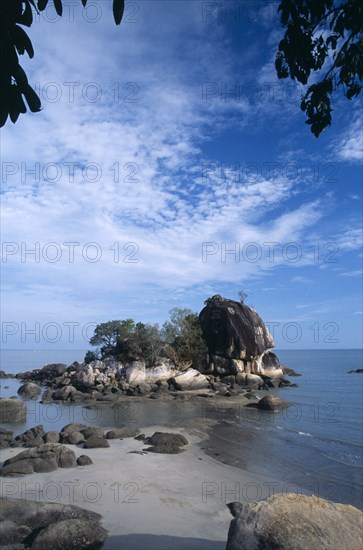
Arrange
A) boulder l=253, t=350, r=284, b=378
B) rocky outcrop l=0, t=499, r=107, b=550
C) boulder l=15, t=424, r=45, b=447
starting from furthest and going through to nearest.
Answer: boulder l=253, t=350, r=284, b=378
boulder l=15, t=424, r=45, b=447
rocky outcrop l=0, t=499, r=107, b=550

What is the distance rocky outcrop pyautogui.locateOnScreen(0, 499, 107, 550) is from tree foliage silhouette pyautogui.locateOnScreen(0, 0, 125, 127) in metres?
6.59

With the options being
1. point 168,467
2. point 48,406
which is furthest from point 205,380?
point 168,467

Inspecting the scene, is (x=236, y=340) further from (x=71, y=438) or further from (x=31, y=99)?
(x=31, y=99)

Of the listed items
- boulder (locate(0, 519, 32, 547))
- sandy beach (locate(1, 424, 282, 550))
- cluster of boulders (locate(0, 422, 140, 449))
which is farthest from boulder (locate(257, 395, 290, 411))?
boulder (locate(0, 519, 32, 547))

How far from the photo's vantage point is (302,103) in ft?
15.3

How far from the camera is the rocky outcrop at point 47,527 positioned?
671 centimetres

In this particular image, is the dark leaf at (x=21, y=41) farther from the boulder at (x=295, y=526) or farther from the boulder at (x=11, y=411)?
the boulder at (x=11, y=411)

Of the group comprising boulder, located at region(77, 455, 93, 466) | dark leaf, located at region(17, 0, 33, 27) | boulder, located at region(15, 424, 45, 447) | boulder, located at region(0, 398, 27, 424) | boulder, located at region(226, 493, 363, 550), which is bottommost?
boulder, located at region(0, 398, 27, 424)

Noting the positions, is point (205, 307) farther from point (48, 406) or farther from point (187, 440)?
point (187, 440)

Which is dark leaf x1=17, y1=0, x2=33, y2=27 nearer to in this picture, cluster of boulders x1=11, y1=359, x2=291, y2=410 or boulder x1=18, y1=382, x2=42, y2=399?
cluster of boulders x1=11, y1=359, x2=291, y2=410

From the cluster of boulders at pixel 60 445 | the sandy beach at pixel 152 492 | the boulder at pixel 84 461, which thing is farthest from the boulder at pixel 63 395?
the boulder at pixel 84 461

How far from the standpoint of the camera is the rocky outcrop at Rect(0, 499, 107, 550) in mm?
6715

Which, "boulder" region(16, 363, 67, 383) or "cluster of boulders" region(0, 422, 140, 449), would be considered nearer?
"cluster of boulders" region(0, 422, 140, 449)

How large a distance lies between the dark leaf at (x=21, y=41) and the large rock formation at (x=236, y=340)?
47.5 meters
